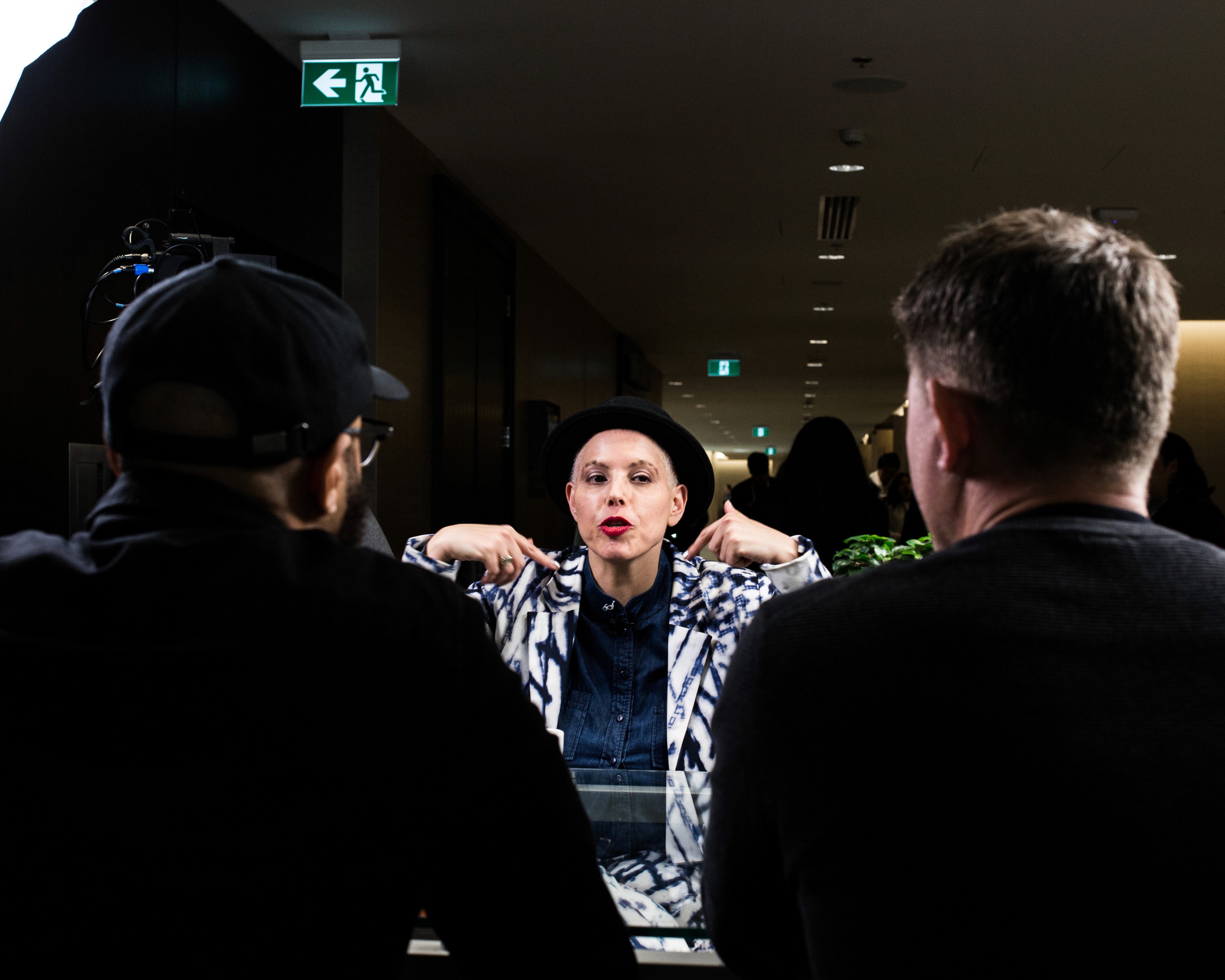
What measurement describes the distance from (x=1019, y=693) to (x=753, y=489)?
19.5ft

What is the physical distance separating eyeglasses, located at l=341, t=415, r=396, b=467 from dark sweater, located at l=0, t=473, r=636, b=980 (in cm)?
19

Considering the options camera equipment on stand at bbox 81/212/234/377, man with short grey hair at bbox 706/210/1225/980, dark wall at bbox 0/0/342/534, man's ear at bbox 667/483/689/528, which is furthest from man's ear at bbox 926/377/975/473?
dark wall at bbox 0/0/342/534

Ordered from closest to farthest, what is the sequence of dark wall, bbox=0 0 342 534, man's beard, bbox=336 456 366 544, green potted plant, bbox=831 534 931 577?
man's beard, bbox=336 456 366 544, green potted plant, bbox=831 534 931 577, dark wall, bbox=0 0 342 534

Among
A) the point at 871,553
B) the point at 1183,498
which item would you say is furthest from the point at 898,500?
the point at 871,553

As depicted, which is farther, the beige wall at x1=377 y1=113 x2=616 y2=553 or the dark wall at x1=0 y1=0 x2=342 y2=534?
the beige wall at x1=377 y1=113 x2=616 y2=553

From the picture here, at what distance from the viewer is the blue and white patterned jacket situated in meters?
2.09

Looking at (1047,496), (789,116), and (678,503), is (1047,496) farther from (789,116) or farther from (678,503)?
(789,116)

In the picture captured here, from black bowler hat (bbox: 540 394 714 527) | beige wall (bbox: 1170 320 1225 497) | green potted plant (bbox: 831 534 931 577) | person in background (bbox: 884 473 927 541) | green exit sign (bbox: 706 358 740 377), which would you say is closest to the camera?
black bowler hat (bbox: 540 394 714 527)

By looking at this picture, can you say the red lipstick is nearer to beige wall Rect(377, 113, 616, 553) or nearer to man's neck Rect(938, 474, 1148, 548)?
man's neck Rect(938, 474, 1148, 548)

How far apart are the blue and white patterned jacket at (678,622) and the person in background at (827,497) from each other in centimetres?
239

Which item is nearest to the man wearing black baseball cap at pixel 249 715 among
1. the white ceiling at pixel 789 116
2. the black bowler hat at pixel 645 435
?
the black bowler hat at pixel 645 435

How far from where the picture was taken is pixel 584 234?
8.60 meters

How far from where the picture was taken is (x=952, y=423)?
0.97m

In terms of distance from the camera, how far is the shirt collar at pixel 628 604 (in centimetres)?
229
